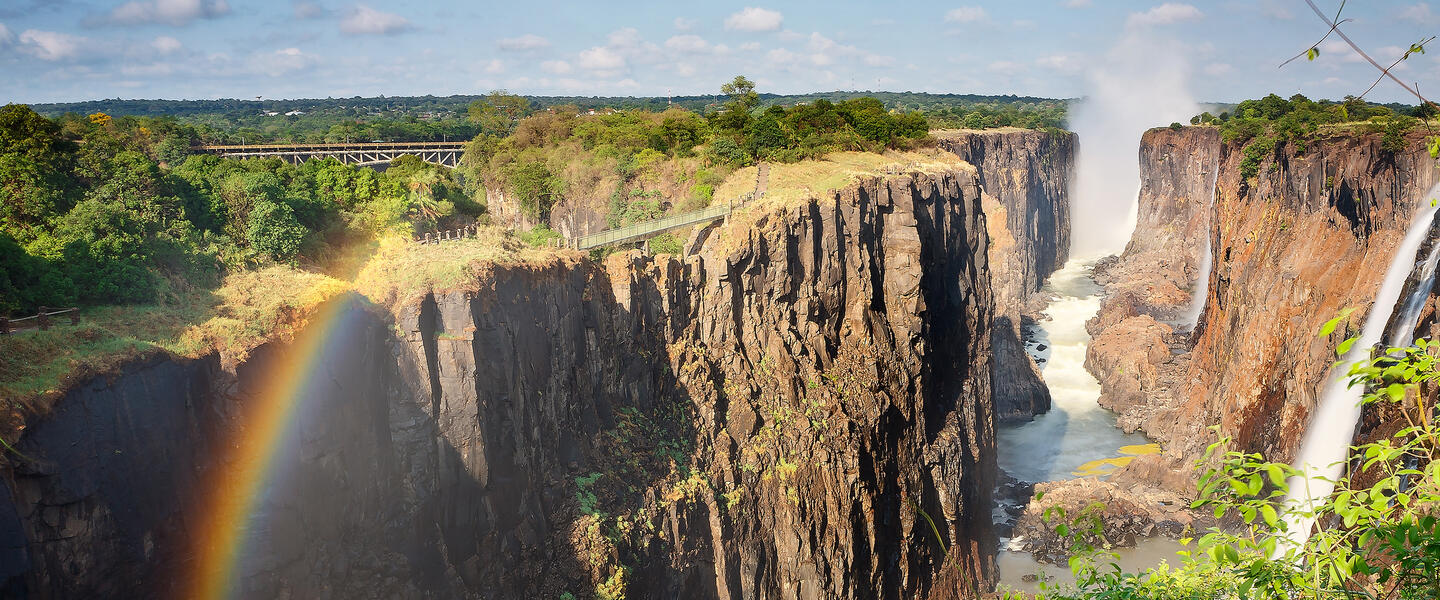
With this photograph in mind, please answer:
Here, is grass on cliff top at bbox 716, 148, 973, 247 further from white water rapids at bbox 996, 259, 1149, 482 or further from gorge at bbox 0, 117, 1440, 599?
Answer: white water rapids at bbox 996, 259, 1149, 482

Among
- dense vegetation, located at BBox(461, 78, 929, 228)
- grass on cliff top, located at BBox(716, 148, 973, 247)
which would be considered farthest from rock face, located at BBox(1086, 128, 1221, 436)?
dense vegetation, located at BBox(461, 78, 929, 228)

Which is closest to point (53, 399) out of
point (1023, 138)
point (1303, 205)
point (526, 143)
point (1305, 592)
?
point (1305, 592)

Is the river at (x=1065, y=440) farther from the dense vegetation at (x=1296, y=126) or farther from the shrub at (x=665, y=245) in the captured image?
the shrub at (x=665, y=245)

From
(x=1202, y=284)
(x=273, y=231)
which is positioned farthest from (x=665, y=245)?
(x=1202, y=284)

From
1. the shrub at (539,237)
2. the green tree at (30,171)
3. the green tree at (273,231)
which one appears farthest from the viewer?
the shrub at (539,237)

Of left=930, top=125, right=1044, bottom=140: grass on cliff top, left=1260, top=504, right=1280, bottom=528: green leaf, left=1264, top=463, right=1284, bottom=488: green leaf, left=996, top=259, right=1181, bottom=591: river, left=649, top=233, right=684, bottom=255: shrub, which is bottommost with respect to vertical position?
left=996, top=259, right=1181, bottom=591: river

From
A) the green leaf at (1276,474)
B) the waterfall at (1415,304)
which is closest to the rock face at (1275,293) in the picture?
the waterfall at (1415,304)

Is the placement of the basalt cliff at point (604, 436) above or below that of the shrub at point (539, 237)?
below
